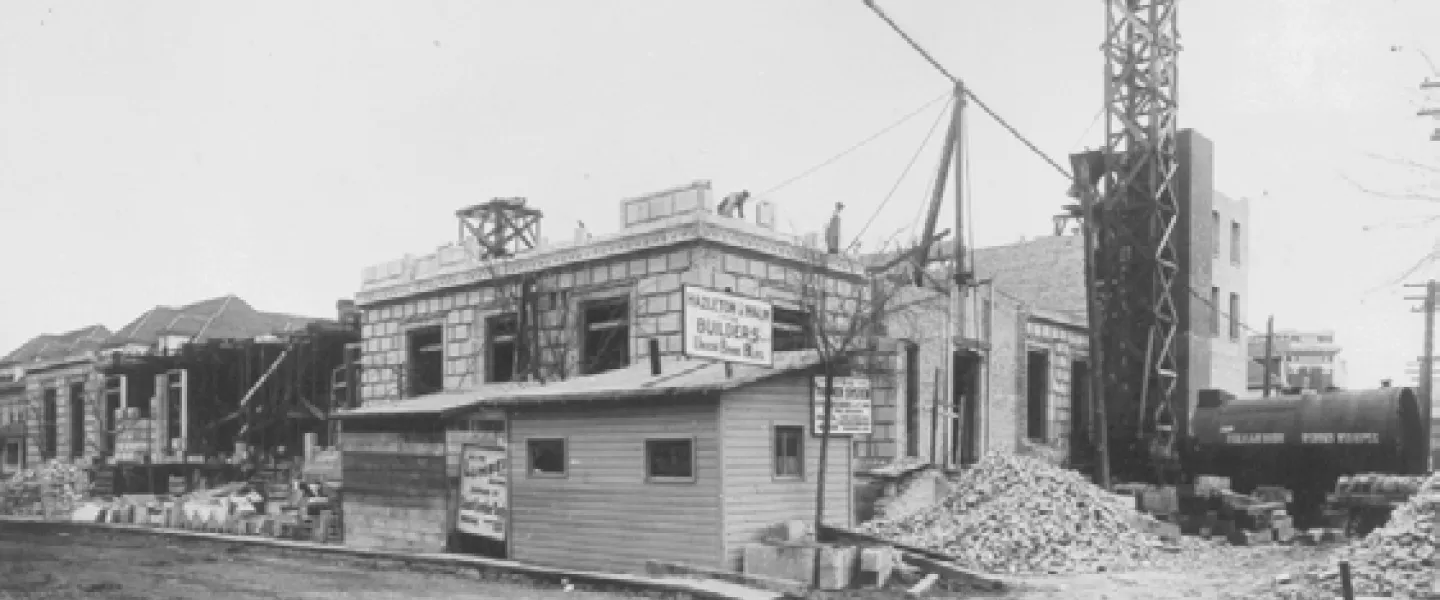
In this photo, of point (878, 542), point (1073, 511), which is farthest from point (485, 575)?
point (1073, 511)

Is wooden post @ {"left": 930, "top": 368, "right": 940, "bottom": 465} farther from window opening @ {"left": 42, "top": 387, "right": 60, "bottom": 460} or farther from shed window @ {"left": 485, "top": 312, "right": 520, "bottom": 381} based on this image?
window opening @ {"left": 42, "top": 387, "right": 60, "bottom": 460}

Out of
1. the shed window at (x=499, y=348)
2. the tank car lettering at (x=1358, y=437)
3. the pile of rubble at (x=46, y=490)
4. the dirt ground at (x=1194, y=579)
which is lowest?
the pile of rubble at (x=46, y=490)

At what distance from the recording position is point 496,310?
2420 centimetres

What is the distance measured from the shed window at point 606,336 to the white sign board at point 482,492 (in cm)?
370

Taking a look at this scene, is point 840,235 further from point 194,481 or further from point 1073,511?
point 194,481

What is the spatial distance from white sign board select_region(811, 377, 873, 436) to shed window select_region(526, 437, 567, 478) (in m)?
4.08

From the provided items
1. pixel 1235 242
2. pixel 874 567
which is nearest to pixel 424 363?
pixel 874 567

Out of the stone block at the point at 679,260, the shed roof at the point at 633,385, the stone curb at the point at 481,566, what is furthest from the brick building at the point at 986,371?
the stone curb at the point at 481,566

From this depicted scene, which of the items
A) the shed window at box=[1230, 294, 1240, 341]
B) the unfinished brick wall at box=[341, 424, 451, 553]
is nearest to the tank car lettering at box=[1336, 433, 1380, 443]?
the shed window at box=[1230, 294, 1240, 341]

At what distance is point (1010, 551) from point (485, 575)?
26.1 feet

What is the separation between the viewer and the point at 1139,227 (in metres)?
27.4

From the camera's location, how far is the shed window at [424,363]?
26.6m

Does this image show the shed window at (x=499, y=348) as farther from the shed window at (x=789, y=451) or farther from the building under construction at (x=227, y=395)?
the shed window at (x=789, y=451)

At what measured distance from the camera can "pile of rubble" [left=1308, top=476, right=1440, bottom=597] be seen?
12578 mm
